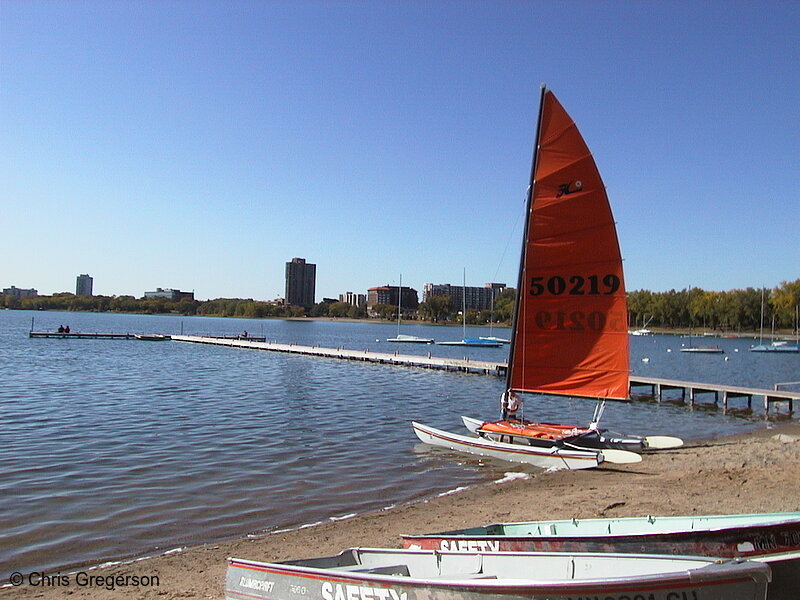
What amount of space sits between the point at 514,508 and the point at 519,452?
4055 mm

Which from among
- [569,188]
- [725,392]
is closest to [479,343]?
[725,392]

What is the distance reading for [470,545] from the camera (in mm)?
7152

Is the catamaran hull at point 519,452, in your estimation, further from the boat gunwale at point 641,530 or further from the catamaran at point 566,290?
the boat gunwale at point 641,530

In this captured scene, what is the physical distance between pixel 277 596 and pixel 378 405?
2103cm

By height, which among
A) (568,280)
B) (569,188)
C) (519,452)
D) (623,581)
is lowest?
(519,452)

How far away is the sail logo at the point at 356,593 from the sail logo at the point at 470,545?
1973 millimetres

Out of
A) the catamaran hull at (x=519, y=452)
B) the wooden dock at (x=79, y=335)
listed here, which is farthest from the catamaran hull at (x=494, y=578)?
the wooden dock at (x=79, y=335)

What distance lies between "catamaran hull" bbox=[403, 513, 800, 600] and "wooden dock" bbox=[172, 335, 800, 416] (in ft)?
78.7

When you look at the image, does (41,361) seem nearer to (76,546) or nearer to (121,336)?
(121,336)

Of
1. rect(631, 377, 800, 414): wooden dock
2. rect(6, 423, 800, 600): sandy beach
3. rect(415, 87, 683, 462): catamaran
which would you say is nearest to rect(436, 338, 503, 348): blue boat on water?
rect(631, 377, 800, 414): wooden dock

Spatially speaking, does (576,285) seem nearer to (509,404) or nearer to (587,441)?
(509,404)

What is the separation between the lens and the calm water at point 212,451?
36.1 feet

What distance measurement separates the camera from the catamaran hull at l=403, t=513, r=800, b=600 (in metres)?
6.11

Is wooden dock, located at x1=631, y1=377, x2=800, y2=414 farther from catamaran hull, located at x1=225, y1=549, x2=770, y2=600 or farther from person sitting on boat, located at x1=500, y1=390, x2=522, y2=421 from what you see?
catamaran hull, located at x1=225, y1=549, x2=770, y2=600
